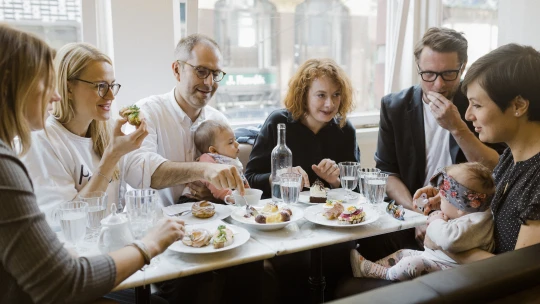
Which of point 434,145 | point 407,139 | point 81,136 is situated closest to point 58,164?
point 81,136

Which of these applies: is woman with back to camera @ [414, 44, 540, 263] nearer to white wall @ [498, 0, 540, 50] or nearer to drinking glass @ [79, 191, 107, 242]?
drinking glass @ [79, 191, 107, 242]

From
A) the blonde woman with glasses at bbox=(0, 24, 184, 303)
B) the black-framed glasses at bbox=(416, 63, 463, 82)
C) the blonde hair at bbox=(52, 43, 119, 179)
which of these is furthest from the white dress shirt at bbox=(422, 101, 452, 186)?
the blonde woman with glasses at bbox=(0, 24, 184, 303)

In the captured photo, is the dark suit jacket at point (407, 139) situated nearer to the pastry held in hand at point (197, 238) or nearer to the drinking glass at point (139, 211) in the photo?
the pastry held in hand at point (197, 238)

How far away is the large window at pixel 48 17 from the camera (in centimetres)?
A: 267

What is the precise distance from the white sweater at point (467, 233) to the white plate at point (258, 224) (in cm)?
53

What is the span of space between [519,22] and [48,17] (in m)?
3.57

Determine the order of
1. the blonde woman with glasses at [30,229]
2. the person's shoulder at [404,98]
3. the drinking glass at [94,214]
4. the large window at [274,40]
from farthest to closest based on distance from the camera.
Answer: the large window at [274,40] → the person's shoulder at [404,98] → the drinking glass at [94,214] → the blonde woman with glasses at [30,229]

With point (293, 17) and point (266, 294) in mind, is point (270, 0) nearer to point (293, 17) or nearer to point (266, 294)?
point (293, 17)

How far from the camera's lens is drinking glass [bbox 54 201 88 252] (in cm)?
142

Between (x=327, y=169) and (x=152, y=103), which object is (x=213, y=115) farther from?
(x=327, y=169)

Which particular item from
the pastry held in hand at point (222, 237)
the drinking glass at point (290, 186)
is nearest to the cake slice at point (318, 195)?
the drinking glass at point (290, 186)

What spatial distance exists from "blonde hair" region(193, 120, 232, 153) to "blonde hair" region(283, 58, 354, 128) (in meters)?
0.41

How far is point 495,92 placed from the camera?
1526 mm

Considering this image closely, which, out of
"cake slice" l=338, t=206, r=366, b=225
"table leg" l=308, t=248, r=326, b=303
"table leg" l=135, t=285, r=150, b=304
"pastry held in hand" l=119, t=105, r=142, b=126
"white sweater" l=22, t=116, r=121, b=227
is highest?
"pastry held in hand" l=119, t=105, r=142, b=126
